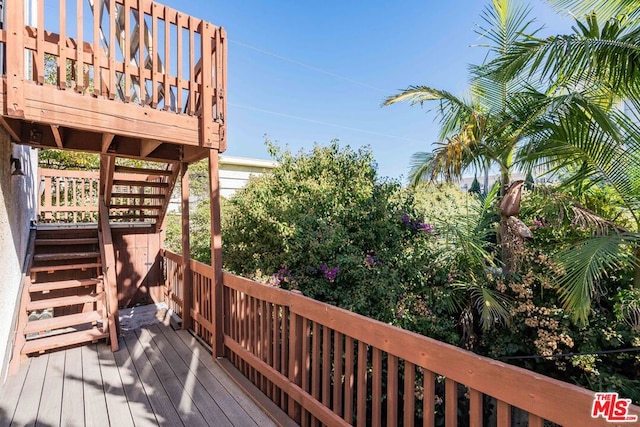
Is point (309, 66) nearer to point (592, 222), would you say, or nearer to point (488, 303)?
point (592, 222)

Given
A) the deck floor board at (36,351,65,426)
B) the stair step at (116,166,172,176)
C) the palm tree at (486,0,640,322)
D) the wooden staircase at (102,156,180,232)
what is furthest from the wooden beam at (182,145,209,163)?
the palm tree at (486,0,640,322)

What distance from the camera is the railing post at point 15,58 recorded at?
2.09 meters

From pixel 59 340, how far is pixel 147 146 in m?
2.30

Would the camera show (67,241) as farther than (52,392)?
Yes

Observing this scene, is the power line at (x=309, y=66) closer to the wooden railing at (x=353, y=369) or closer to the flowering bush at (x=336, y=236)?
the flowering bush at (x=336, y=236)

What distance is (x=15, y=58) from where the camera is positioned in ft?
6.91

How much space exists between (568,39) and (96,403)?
17.7 feet

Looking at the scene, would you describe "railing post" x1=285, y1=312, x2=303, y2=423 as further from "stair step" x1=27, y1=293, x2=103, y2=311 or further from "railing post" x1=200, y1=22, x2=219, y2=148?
"stair step" x1=27, y1=293, x2=103, y2=311

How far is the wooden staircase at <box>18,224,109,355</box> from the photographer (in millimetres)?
3361

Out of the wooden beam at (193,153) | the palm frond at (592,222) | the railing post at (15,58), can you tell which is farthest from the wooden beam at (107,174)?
the palm frond at (592,222)

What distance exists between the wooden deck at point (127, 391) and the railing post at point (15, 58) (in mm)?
2223

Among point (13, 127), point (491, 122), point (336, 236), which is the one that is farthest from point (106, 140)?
point (491, 122)

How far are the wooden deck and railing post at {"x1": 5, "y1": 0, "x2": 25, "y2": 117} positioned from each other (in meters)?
2.22

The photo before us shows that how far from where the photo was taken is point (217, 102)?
3.09 m
